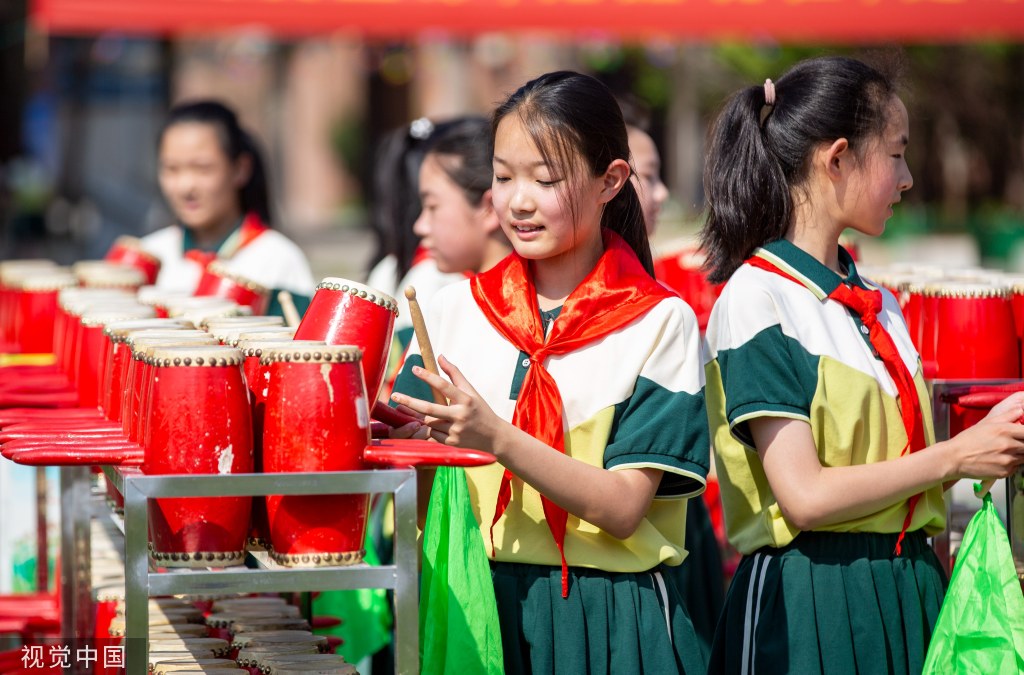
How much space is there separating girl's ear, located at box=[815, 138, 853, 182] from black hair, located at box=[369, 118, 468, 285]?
2.18 meters

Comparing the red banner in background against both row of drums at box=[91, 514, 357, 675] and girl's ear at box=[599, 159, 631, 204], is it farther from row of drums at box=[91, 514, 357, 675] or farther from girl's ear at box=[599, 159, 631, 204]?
girl's ear at box=[599, 159, 631, 204]

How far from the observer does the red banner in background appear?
9.91 m

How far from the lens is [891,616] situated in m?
2.70

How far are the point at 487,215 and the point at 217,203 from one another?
1.59 meters

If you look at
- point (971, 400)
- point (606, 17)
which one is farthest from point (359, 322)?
point (606, 17)

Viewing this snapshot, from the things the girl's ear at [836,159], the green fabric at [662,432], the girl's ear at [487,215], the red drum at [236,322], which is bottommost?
the green fabric at [662,432]

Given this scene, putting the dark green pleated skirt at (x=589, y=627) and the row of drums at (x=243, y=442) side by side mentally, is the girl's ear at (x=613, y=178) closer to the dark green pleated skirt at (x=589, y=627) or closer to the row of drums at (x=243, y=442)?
the row of drums at (x=243, y=442)

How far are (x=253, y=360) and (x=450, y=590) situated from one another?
19.9 inches

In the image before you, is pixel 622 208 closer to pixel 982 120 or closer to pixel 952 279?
pixel 952 279

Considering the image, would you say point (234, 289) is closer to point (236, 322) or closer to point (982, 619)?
point (236, 322)

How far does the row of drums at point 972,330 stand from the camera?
10.5 feet

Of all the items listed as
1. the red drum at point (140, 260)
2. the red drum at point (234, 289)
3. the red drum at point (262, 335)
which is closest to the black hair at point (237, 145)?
the red drum at point (140, 260)

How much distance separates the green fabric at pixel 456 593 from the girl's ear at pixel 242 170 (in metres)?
3.04

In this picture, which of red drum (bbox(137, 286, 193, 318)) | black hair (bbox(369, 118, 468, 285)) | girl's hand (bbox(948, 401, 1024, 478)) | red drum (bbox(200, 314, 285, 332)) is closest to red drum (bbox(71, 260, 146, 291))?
red drum (bbox(137, 286, 193, 318))
